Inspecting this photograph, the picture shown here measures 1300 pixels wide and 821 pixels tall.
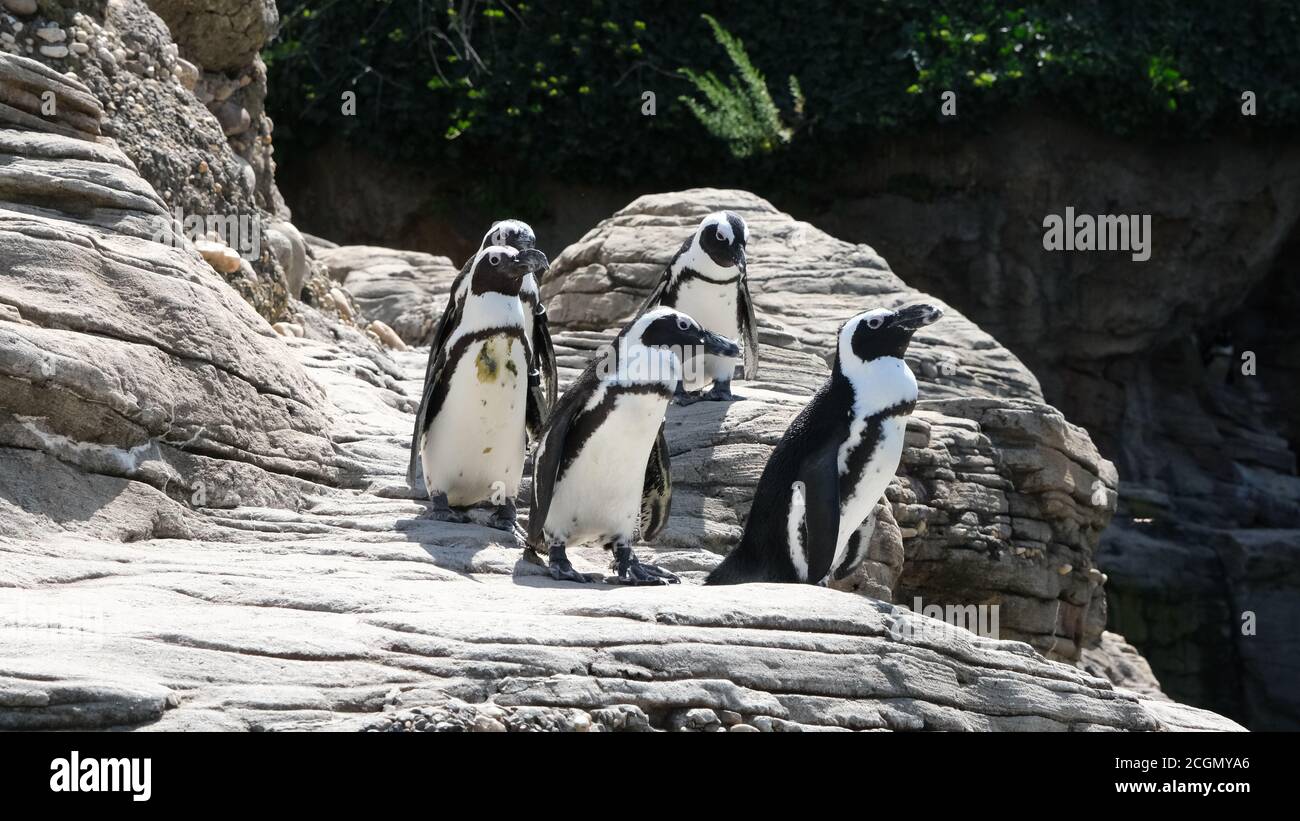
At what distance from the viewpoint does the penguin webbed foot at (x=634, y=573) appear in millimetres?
5188

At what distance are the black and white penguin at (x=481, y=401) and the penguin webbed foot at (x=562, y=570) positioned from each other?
69cm

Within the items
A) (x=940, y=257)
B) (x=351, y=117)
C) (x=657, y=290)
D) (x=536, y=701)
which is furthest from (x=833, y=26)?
(x=536, y=701)

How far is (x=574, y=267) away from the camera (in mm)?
9969

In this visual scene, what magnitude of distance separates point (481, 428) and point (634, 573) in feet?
3.52

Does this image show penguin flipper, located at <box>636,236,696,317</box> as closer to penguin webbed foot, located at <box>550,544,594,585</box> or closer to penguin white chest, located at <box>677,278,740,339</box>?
penguin white chest, located at <box>677,278,740,339</box>

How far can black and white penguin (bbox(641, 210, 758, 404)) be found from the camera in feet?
25.6

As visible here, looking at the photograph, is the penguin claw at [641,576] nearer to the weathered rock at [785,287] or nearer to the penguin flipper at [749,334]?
the penguin flipper at [749,334]

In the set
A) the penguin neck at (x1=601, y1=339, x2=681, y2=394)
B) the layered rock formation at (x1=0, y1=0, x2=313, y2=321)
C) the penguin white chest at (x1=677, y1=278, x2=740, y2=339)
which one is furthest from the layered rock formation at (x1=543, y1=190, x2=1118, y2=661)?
the layered rock formation at (x1=0, y1=0, x2=313, y2=321)

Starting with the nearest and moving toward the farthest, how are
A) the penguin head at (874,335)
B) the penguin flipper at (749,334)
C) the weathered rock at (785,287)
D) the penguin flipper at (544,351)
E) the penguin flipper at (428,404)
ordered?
the penguin head at (874,335), the penguin flipper at (428,404), the penguin flipper at (544,351), the penguin flipper at (749,334), the weathered rock at (785,287)

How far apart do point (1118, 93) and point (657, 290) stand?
871 cm

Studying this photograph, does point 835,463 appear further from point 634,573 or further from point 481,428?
point 481,428

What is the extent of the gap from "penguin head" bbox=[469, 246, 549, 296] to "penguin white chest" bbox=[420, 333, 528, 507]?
185 mm

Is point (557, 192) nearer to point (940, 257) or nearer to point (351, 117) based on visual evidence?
point (351, 117)

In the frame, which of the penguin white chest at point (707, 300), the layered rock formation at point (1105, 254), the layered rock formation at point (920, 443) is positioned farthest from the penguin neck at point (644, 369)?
the layered rock formation at point (1105, 254)
